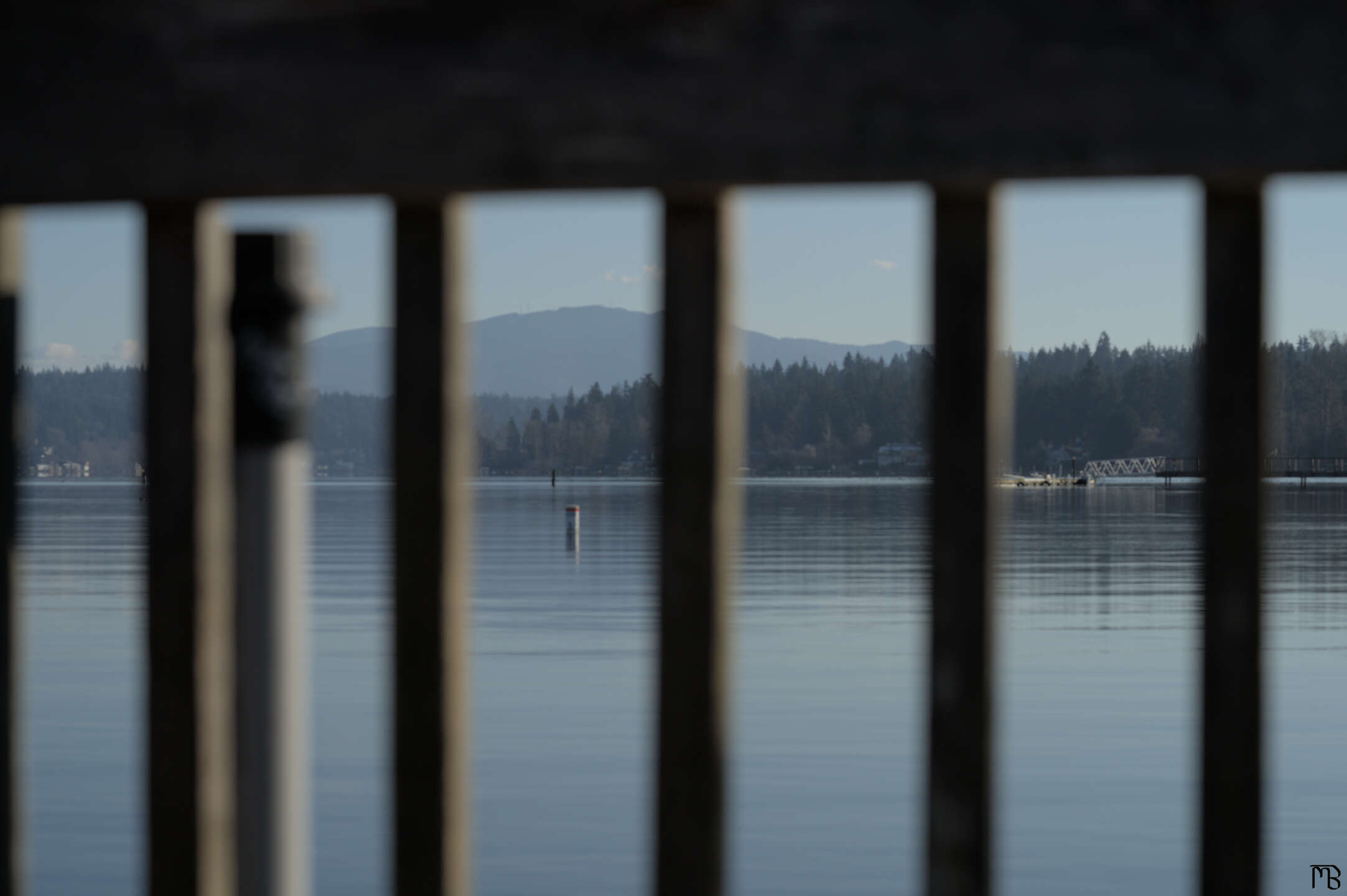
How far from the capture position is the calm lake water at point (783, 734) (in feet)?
31.0

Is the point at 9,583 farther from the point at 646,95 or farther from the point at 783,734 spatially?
the point at 783,734

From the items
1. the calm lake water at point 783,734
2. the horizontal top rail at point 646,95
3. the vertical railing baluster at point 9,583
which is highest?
the horizontal top rail at point 646,95

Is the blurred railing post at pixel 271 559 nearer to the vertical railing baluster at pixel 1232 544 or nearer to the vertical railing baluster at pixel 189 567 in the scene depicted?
the vertical railing baluster at pixel 189 567

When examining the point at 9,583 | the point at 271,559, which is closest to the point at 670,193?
the point at 271,559

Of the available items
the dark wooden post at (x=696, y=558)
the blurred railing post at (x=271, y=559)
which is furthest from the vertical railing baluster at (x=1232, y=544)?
the blurred railing post at (x=271, y=559)

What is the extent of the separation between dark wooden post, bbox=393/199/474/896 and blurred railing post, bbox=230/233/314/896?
0.15m

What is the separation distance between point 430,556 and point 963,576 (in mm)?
750

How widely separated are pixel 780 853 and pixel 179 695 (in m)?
7.96

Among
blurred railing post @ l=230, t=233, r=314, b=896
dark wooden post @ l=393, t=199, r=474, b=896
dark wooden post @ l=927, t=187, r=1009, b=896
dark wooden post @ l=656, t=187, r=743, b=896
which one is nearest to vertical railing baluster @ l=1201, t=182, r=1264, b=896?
dark wooden post @ l=927, t=187, r=1009, b=896

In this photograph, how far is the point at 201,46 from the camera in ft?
6.93

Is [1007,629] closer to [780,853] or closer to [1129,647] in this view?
[1129,647]

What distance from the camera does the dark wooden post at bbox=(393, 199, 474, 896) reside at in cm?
216

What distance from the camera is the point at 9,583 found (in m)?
2.29

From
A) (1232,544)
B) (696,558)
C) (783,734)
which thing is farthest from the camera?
(783,734)
